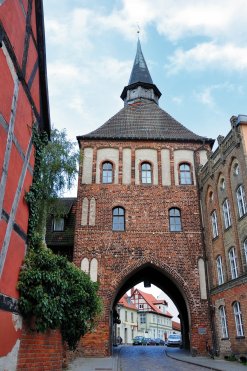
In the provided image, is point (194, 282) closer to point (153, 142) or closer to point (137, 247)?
point (137, 247)

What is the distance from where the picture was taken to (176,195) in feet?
62.1

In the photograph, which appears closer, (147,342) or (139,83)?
(139,83)

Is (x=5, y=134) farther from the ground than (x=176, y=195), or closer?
Answer: closer

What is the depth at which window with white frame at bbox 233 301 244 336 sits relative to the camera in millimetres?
13977

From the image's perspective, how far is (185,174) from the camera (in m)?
19.7

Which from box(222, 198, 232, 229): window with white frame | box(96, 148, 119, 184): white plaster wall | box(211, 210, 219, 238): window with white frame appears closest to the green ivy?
box(222, 198, 232, 229): window with white frame

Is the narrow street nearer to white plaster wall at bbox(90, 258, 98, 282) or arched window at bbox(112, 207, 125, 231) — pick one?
white plaster wall at bbox(90, 258, 98, 282)

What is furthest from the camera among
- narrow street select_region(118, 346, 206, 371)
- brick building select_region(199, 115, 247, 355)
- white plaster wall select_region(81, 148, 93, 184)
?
white plaster wall select_region(81, 148, 93, 184)

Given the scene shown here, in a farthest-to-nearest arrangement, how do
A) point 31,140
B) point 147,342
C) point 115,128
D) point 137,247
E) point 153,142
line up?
point 147,342 → point 115,128 → point 153,142 → point 137,247 → point 31,140

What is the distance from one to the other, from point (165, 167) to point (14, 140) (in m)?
13.1

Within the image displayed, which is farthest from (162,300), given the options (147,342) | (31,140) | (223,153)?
(31,140)

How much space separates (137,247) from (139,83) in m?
15.4

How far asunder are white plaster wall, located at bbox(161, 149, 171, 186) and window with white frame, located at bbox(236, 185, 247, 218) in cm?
490

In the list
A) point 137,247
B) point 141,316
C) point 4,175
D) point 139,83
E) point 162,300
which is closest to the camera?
point 4,175
